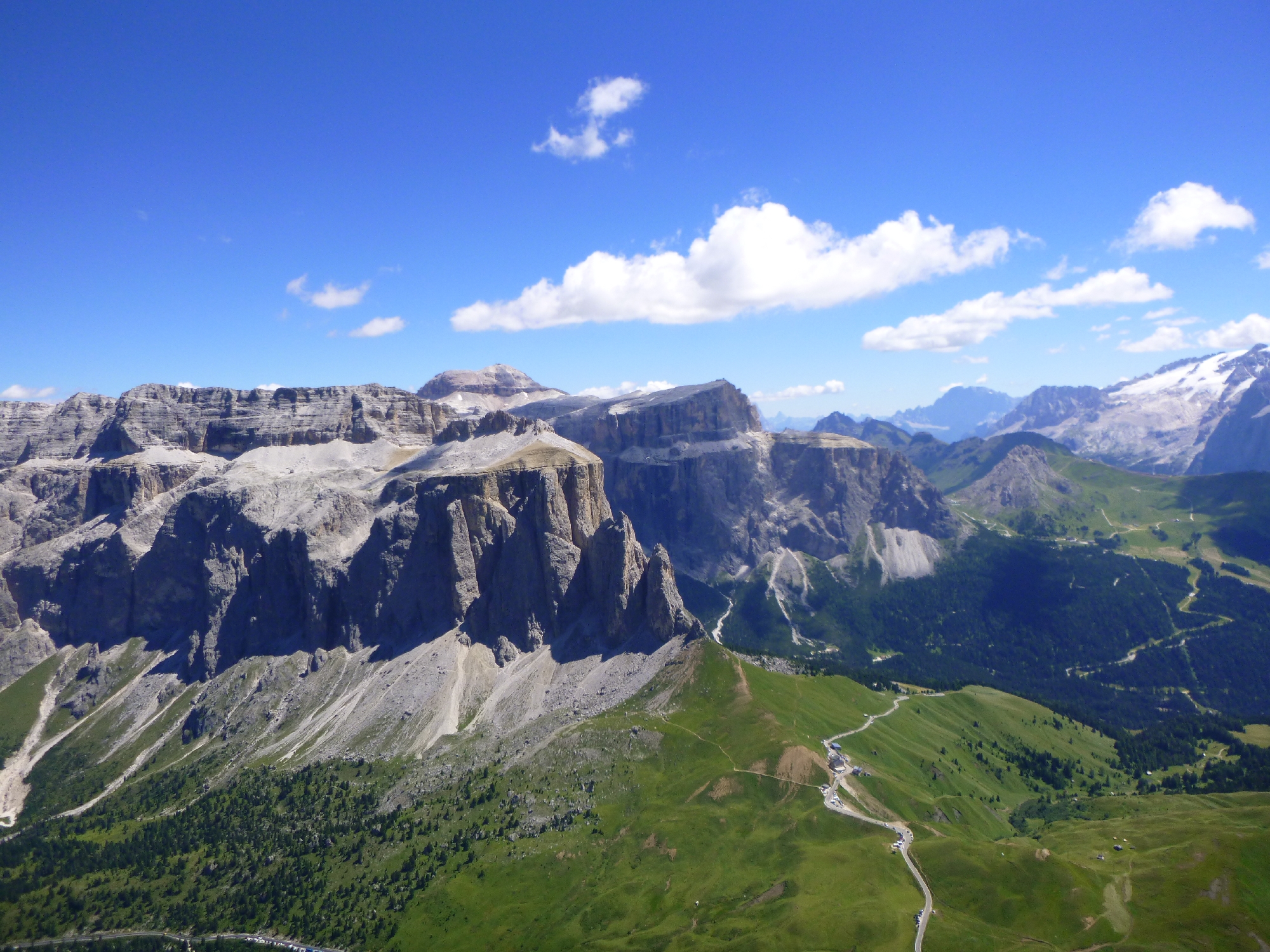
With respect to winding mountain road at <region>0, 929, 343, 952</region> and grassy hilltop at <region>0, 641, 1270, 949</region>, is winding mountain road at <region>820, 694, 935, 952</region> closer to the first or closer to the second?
grassy hilltop at <region>0, 641, 1270, 949</region>

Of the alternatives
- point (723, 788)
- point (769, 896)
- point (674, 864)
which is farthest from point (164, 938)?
point (769, 896)

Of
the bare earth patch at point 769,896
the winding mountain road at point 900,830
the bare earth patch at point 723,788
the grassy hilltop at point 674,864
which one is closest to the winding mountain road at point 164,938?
the grassy hilltop at point 674,864

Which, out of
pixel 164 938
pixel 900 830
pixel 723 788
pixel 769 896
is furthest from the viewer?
pixel 723 788

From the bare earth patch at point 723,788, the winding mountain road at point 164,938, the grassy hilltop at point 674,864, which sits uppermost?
the bare earth patch at point 723,788

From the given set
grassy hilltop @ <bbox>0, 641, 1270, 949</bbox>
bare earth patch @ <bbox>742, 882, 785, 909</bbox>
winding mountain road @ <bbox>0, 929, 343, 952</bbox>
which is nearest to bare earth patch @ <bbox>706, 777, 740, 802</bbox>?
grassy hilltop @ <bbox>0, 641, 1270, 949</bbox>

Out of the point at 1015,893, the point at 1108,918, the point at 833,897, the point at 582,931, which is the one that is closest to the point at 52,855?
the point at 582,931

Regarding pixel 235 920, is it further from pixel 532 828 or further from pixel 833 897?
pixel 833 897

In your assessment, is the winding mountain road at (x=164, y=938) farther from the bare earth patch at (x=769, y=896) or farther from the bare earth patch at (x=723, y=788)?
the bare earth patch at (x=769, y=896)

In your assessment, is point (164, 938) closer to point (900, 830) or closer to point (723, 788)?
point (723, 788)
